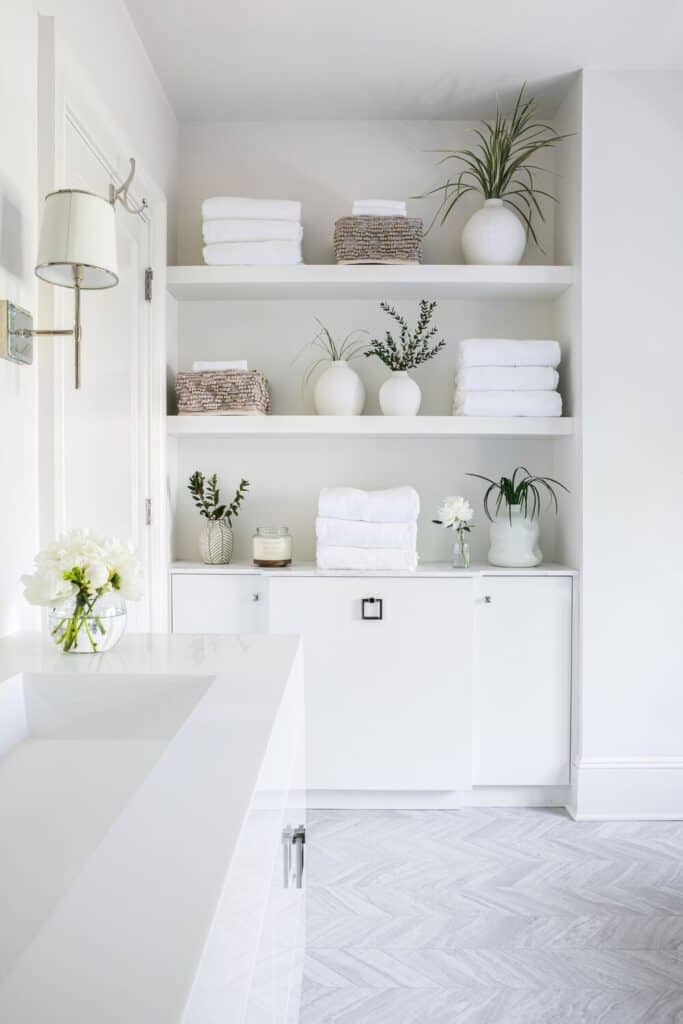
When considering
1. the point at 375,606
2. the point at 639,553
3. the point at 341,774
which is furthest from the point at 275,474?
the point at 639,553

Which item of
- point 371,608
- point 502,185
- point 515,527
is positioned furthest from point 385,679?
point 502,185

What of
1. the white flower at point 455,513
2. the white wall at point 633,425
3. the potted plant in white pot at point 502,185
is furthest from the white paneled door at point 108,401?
the white wall at point 633,425

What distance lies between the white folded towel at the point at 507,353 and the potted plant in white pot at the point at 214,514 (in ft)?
3.00

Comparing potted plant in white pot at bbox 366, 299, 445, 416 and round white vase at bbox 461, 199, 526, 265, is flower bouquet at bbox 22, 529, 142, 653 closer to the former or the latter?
potted plant in white pot at bbox 366, 299, 445, 416

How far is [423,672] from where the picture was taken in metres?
2.77

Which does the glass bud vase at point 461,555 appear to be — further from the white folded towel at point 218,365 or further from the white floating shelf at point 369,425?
the white folded towel at point 218,365

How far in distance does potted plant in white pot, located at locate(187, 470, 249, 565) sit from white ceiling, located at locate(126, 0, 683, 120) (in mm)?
1318

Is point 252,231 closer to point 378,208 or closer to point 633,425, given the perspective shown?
point 378,208

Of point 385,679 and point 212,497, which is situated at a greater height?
point 212,497

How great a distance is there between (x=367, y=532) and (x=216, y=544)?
54 cm

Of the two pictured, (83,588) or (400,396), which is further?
(400,396)

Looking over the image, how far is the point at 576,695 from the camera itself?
2805 millimetres

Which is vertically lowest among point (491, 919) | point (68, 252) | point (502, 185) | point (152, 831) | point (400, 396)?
point (491, 919)

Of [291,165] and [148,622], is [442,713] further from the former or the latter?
[291,165]
